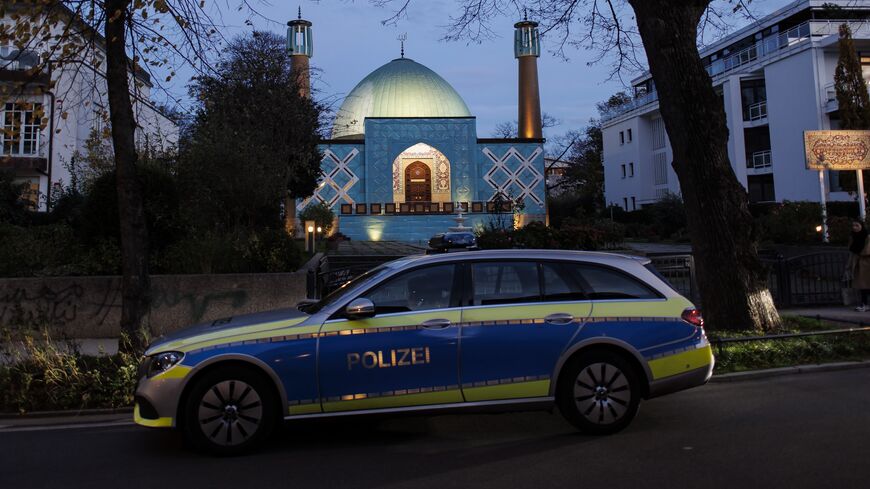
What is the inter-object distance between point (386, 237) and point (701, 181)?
35.9 metres

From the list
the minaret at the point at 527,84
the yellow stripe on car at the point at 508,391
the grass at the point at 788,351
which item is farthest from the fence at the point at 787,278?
the minaret at the point at 527,84

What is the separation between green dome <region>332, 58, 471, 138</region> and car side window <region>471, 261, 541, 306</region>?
49.3m

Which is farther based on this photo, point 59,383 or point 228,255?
point 228,255

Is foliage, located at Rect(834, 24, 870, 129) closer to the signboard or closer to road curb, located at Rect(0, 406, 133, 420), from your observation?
the signboard

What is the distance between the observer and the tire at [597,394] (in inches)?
210

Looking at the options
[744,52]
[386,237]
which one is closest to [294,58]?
[386,237]

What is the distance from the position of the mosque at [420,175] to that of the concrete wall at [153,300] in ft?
99.0

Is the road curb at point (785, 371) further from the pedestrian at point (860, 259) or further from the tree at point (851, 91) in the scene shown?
the tree at point (851, 91)

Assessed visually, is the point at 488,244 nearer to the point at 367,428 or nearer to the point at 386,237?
the point at 367,428

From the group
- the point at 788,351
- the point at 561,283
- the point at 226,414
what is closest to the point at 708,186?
the point at 788,351

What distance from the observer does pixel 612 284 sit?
565cm

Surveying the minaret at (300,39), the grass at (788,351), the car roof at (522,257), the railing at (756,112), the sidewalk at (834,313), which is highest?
the minaret at (300,39)

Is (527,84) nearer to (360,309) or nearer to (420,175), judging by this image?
(420,175)

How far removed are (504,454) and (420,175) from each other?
45922 mm
